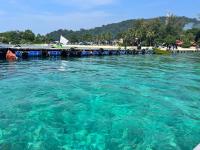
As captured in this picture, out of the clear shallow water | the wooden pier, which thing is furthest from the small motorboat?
the clear shallow water

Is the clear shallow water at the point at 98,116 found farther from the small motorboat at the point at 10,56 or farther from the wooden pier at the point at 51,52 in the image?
the wooden pier at the point at 51,52

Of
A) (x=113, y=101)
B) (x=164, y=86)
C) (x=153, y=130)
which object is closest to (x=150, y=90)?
(x=164, y=86)

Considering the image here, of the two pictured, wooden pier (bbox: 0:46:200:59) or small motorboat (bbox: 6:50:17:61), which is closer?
small motorboat (bbox: 6:50:17:61)

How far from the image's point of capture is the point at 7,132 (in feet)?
55.5

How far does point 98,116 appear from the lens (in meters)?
20.4

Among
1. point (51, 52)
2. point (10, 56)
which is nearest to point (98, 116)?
point (10, 56)

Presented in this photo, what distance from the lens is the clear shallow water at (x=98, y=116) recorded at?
16047 mm

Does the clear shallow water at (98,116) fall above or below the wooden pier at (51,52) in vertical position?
below

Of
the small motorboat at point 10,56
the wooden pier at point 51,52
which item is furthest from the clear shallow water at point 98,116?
the wooden pier at point 51,52

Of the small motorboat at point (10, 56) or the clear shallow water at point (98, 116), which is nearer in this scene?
the clear shallow water at point (98, 116)

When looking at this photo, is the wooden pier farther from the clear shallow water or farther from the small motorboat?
the clear shallow water

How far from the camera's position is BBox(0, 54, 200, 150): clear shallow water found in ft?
52.6

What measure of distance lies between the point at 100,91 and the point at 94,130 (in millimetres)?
11001

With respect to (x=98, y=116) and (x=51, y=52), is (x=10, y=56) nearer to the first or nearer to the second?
(x=51, y=52)
